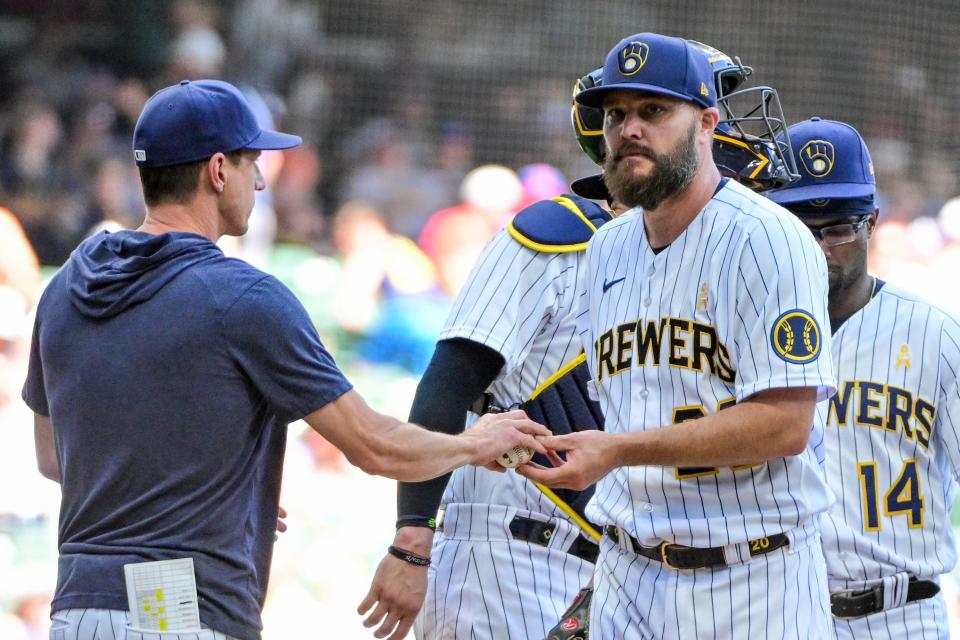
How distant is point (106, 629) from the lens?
2.35 meters

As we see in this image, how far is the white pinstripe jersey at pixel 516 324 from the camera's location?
3.02 metres

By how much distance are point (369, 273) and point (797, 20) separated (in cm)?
335

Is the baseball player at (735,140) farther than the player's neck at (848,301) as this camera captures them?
No

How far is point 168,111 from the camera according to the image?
102 inches

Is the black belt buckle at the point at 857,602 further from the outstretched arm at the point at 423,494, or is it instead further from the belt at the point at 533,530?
the outstretched arm at the point at 423,494

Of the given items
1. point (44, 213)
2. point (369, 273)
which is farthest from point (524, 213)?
point (44, 213)

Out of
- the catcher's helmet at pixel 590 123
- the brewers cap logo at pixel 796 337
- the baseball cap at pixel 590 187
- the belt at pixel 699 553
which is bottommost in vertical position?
the belt at pixel 699 553

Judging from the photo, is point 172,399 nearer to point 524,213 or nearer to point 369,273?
point 524,213

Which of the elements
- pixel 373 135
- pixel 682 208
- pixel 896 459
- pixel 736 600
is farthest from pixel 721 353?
pixel 373 135

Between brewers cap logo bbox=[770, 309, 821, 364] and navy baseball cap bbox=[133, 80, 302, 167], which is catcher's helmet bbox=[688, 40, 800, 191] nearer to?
brewers cap logo bbox=[770, 309, 821, 364]

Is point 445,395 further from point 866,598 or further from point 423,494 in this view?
point 866,598

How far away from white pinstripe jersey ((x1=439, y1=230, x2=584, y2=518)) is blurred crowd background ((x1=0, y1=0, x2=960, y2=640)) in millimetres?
3492

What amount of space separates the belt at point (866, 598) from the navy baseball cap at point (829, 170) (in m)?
0.95

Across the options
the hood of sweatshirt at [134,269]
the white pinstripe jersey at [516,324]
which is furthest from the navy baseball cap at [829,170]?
the hood of sweatshirt at [134,269]
